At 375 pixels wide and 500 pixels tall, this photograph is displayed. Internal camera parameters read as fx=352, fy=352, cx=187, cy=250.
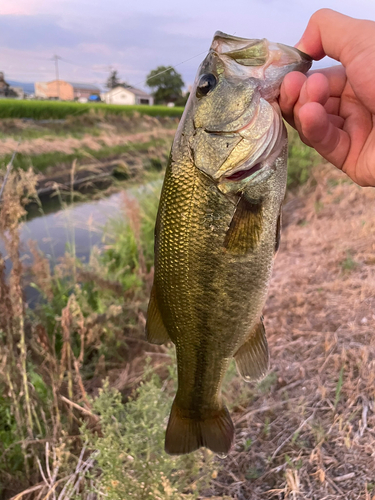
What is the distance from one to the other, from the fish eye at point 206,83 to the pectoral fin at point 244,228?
46 centimetres

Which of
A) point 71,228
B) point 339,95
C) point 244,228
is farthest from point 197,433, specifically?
point 71,228

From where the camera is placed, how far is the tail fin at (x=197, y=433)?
1.57 m

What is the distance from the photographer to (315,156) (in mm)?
7234

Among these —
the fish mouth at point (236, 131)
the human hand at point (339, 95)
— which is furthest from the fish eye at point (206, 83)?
the human hand at point (339, 95)

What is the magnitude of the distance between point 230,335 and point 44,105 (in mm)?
34073

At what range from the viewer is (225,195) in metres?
1.33

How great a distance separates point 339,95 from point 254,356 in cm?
132

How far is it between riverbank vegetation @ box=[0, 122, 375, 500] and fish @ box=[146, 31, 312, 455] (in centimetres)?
68

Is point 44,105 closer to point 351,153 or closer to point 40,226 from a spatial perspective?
point 40,226

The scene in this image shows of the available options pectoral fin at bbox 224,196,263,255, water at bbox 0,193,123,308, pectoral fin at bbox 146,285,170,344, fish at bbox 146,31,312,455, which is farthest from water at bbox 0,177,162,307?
pectoral fin at bbox 224,196,263,255

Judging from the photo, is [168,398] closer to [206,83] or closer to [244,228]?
[244,228]

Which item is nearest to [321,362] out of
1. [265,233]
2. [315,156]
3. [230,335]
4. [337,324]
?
[337,324]

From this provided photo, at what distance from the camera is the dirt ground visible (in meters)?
2.08

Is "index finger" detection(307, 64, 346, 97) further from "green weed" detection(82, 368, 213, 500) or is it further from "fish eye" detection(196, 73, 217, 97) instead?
"green weed" detection(82, 368, 213, 500)
